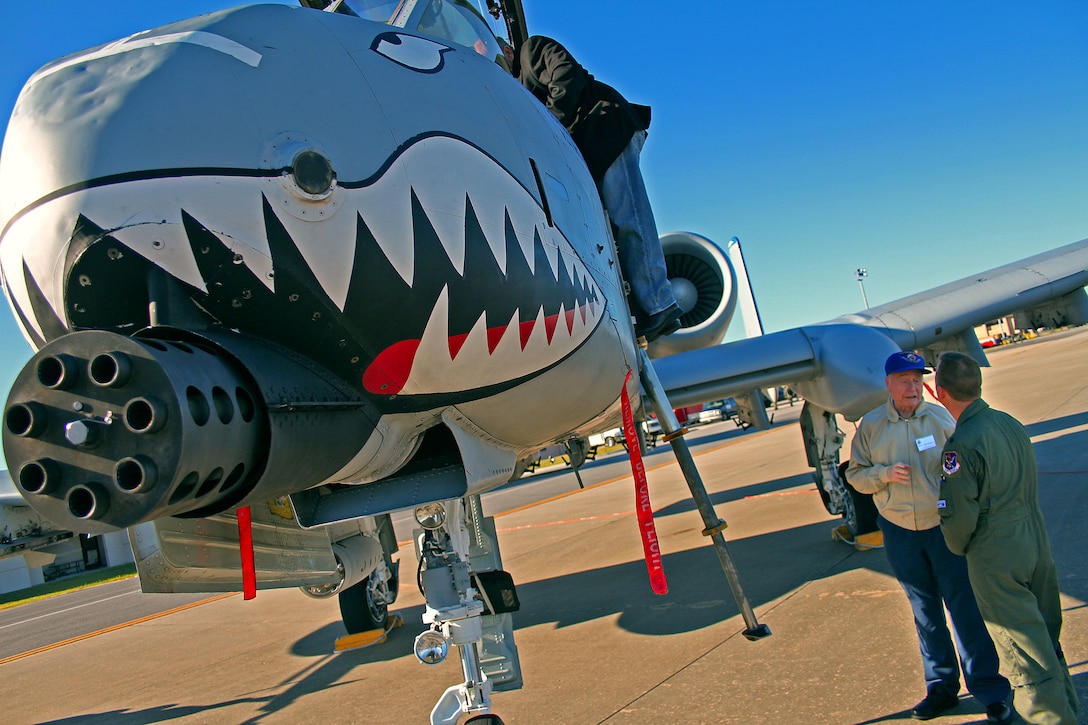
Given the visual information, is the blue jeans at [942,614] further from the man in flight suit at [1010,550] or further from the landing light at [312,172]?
the landing light at [312,172]

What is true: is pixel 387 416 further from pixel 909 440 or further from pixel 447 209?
pixel 909 440

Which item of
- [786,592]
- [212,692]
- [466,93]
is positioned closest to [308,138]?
[466,93]

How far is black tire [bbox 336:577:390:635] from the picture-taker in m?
6.98

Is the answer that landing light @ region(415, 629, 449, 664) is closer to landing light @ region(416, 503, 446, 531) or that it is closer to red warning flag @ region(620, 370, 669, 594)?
landing light @ region(416, 503, 446, 531)

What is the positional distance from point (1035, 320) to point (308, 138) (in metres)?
9.03

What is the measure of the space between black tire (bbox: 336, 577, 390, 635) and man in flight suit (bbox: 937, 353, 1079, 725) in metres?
5.47

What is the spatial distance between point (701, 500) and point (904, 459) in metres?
1.07

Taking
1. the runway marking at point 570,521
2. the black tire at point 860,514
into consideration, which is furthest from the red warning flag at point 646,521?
the runway marking at point 570,521

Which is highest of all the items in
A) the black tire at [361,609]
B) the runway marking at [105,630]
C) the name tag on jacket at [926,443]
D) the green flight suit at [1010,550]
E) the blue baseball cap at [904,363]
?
the blue baseball cap at [904,363]

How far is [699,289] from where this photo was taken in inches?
336

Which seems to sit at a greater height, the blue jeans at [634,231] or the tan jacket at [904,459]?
the blue jeans at [634,231]

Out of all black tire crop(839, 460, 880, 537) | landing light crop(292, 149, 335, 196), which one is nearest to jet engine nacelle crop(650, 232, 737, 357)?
black tire crop(839, 460, 880, 537)

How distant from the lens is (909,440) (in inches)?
138

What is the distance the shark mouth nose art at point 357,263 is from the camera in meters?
1.82
